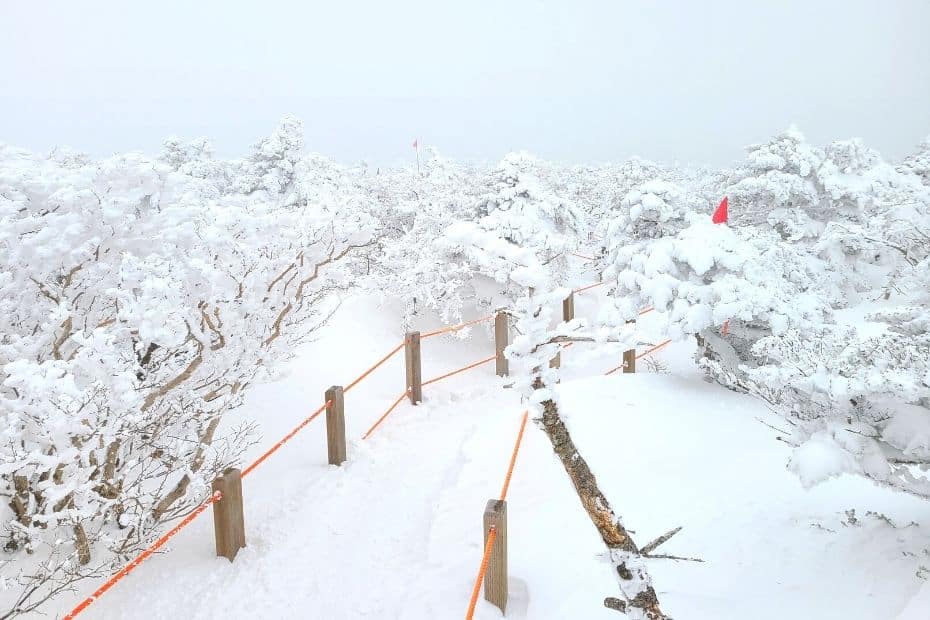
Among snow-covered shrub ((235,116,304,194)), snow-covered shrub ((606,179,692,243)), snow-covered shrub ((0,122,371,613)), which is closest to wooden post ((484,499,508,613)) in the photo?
snow-covered shrub ((0,122,371,613))

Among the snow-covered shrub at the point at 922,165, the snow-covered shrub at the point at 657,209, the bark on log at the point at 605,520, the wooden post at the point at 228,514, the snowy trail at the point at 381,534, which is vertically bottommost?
the snowy trail at the point at 381,534

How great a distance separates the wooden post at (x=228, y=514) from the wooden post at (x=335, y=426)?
4.80ft

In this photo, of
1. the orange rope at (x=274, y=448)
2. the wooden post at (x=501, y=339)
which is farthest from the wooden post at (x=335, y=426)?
the wooden post at (x=501, y=339)

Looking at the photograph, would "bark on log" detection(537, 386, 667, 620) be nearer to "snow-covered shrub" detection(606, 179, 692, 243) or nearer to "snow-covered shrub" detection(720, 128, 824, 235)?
"snow-covered shrub" detection(606, 179, 692, 243)

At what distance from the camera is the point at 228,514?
157 inches

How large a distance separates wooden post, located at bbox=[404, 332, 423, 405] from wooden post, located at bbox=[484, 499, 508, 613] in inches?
149

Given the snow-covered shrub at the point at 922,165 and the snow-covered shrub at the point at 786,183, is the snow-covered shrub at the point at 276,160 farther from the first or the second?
the snow-covered shrub at the point at 922,165

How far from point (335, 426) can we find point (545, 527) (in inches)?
88.7

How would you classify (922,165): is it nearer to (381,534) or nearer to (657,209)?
(657,209)

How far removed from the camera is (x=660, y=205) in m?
8.68

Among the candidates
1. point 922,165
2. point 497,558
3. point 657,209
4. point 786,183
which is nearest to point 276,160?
point 657,209

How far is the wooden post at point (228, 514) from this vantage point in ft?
12.9

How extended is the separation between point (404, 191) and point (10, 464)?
62.3ft

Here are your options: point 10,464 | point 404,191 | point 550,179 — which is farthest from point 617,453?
point 404,191
